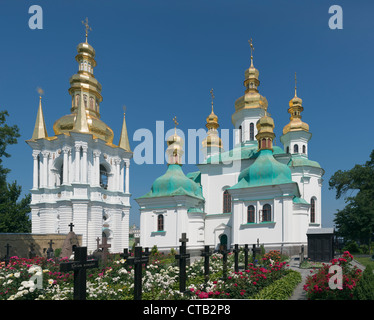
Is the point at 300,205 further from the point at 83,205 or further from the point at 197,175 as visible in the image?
the point at 83,205

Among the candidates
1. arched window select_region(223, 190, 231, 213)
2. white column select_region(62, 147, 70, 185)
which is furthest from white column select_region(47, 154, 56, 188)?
arched window select_region(223, 190, 231, 213)

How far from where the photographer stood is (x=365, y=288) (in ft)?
26.3

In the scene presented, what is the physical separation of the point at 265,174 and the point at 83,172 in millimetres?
15079

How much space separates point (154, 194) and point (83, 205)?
601 cm

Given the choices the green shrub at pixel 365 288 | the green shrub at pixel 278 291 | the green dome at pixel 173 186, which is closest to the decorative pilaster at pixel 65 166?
the green dome at pixel 173 186

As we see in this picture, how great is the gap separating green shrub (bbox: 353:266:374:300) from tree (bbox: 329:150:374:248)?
85.1 ft

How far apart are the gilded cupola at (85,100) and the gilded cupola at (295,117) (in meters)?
17.8

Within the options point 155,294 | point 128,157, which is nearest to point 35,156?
point 128,157

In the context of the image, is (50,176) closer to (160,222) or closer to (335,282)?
(160,222)

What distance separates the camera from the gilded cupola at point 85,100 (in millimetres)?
32188

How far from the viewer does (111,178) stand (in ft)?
111

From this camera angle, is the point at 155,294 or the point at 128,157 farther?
the point at 128,157

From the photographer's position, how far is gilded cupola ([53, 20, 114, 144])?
32.2 metres

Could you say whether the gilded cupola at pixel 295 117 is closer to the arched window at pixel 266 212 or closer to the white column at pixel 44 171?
the arched window at pixel 266 212
